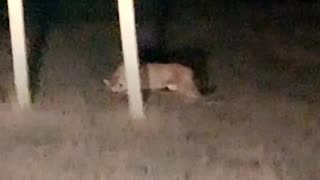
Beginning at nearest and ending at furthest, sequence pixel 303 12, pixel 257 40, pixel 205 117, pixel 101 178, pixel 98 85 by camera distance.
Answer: pixel 101 178
pixel 205 117
pixel 98 85
pixel 257 40
pixel 303 12

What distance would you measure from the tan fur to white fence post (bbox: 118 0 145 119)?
0.11m

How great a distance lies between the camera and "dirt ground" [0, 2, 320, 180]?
5.08 ft

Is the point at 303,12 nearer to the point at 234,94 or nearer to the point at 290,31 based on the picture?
the point at 290,31

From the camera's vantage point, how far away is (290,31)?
2.21 metres

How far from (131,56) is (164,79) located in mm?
147

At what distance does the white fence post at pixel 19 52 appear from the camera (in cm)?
172

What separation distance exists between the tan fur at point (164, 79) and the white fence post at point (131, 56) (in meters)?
0.11

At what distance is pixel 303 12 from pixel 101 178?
996mm

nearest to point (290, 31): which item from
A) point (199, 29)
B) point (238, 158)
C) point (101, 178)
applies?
point (199, 29)

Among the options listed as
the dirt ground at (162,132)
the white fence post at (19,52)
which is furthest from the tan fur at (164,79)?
the white fence post at (19,52)

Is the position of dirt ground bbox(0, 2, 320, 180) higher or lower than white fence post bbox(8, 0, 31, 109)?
lower

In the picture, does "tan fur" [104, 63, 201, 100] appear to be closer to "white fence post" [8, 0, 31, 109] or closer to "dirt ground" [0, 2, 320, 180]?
"dirt ground" [0, 2, 320, 180]

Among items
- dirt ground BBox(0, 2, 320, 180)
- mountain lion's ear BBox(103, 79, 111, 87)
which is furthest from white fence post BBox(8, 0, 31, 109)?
mountain lion's ear BBox(103, 79, 111, 87)

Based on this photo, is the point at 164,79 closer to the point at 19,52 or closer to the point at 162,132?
the point at 162,132
